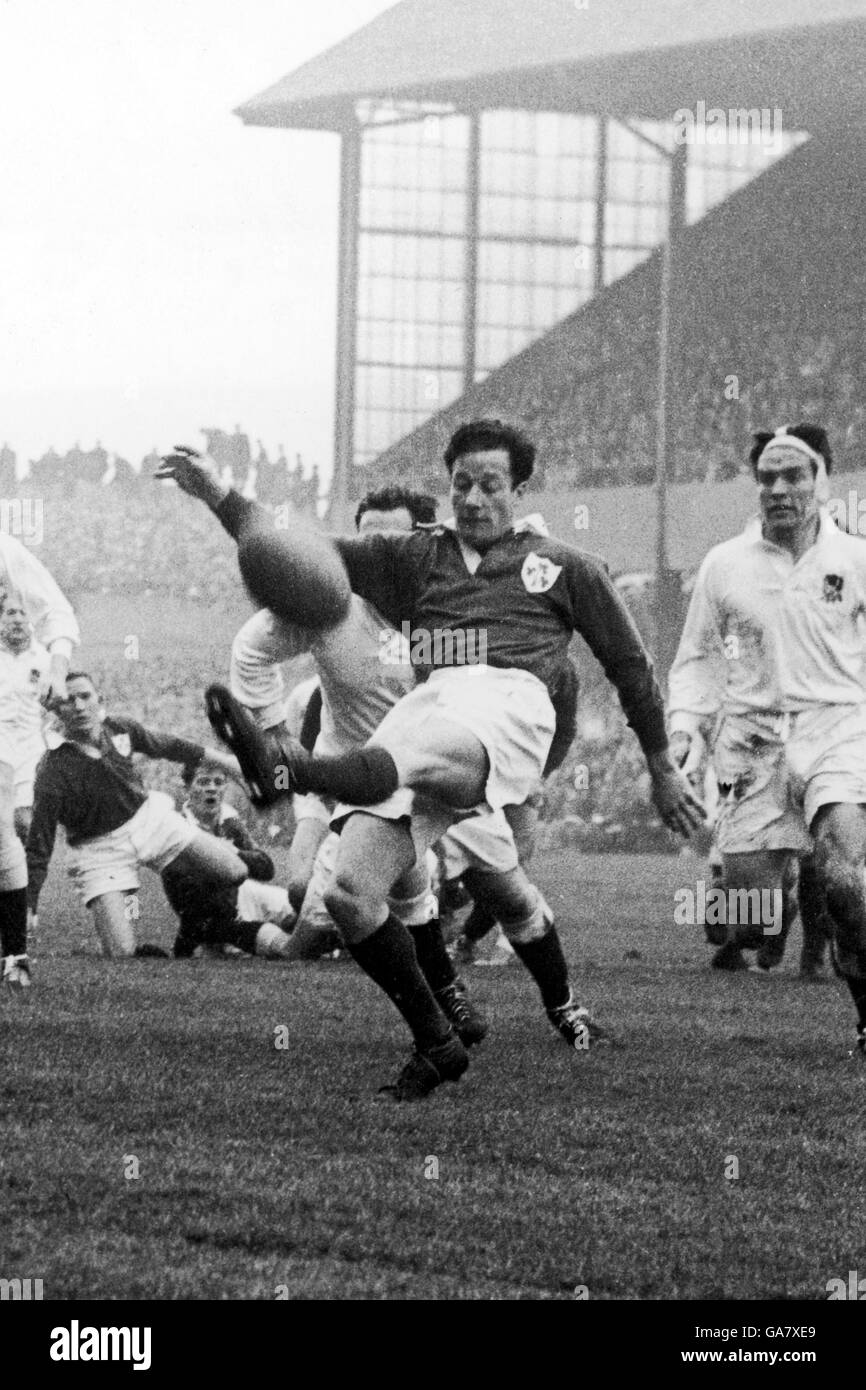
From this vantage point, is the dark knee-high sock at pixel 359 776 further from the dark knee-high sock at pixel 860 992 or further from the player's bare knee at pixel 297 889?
the player's bare knee at pixel 297 889

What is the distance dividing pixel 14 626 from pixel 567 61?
13772 millimetres

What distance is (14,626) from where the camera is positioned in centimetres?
1141

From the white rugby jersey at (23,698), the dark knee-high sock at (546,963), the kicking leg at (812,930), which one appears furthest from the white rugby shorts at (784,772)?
the white rugby jersey at (23,698)

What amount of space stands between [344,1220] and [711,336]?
2149 centimetres

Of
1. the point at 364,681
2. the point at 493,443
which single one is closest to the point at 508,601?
A: the point at 493,443

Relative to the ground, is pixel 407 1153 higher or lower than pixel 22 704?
higher

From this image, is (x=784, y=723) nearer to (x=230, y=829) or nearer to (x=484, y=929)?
(x=484, y=929)

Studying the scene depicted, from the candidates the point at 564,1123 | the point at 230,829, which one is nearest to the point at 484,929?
the point at 230,829

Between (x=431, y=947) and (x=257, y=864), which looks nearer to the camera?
(x=431, y=947)

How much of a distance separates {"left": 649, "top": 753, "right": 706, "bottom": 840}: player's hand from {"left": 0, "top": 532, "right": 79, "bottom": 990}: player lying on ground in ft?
7.54

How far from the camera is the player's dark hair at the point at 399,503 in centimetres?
810

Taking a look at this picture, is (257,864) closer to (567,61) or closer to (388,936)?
(388,936)

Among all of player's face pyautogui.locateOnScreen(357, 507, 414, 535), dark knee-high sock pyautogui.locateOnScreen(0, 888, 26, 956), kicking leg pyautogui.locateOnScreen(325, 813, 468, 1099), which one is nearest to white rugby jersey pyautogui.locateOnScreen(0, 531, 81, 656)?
dark knee-high sock pyautogui.locateOnScreen(0, 888, 26, 956)

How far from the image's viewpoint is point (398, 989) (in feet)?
17.8
